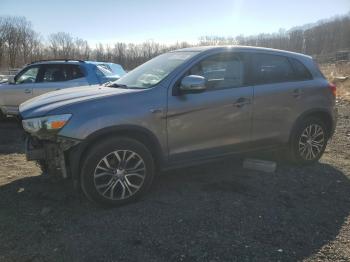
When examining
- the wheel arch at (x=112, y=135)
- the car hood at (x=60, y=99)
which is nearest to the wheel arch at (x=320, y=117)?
the wheel arch at (x=112, y=135)

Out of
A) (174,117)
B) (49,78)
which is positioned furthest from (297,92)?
(49,78)

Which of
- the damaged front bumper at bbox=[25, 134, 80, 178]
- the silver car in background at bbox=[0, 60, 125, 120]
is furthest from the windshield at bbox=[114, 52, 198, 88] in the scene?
the silver car in background at bbox=[0, 60, 125, 120]

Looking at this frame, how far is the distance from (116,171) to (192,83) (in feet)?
4.36

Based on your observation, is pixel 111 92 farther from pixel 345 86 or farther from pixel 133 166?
pixel 345 86

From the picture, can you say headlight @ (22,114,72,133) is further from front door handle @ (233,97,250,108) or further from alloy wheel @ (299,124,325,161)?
alloy wheel @ (299,124,325,161)

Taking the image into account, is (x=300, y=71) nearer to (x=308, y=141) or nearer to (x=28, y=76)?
(x=308, y=141)

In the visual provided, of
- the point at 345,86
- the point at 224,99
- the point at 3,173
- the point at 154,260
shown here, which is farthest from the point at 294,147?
the point at 345,86

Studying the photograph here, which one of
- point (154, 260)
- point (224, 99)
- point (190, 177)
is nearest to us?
point (154, 260)

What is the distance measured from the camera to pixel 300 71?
5.76 m

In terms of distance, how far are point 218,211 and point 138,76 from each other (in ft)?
6.84

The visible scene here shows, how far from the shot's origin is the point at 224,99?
489cm

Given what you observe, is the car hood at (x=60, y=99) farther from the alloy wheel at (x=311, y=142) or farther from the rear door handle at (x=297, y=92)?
the alloy wheel at (x=311, y=142)

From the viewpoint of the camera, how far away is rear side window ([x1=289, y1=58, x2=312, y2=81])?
572 centimetres

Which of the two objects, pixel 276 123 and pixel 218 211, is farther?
pixel 276 123
